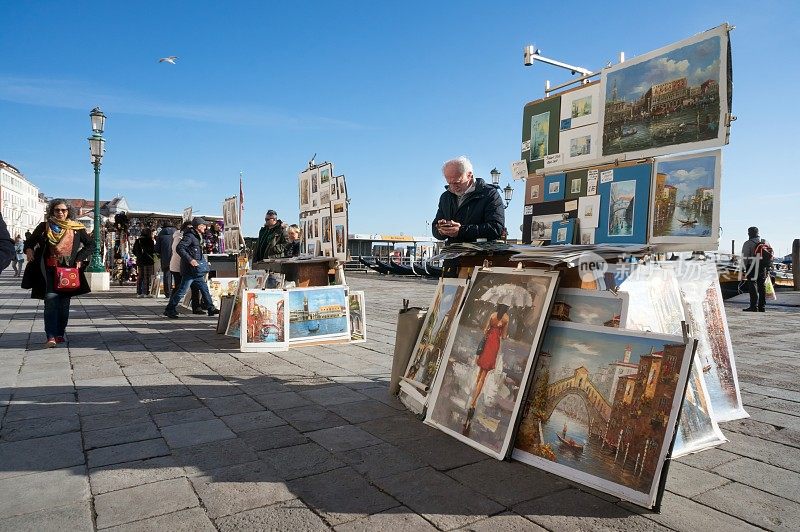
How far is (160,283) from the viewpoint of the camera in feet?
42.3

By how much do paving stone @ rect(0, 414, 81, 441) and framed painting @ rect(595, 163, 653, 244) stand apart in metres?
3.68

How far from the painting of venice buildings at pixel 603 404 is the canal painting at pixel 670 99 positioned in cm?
126

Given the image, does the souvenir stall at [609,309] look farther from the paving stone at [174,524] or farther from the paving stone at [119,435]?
the paving stone at [119,435]

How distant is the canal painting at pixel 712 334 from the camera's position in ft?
10.5

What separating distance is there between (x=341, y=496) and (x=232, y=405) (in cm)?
174

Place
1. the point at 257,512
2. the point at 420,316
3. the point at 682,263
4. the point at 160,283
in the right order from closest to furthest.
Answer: the point at 257,512, the point at 682,263, the point at 420,316, the point at 160,283

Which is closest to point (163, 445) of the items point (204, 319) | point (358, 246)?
point (204, 319)

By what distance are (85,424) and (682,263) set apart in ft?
13.3

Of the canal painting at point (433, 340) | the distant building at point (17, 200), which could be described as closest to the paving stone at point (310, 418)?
the canal painting at point (433, 340)

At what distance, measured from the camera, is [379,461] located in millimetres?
2736

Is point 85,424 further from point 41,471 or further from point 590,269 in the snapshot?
point 590,269

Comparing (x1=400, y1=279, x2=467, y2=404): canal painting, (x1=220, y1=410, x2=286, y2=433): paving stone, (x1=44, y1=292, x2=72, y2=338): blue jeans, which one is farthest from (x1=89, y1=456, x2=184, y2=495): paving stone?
(x1=44, y1=292, x2=72, y2=338): blue jeans

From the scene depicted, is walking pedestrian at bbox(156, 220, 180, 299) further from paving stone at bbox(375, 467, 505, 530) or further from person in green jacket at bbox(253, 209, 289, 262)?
paving stone at bbox(375, 467, 505, 530)

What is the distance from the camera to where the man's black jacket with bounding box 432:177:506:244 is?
12.5 ft
